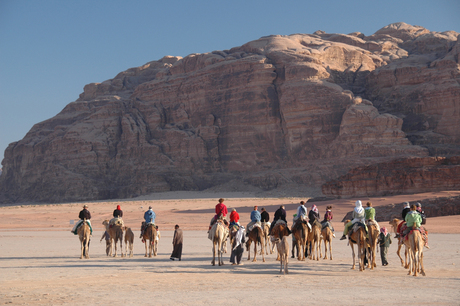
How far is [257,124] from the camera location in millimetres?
99438

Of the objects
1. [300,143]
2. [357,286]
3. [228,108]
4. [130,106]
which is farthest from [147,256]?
[130,106]

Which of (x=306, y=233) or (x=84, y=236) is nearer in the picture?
(x=306, y=233)

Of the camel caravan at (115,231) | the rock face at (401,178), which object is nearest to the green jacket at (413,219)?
the camel caravan at (115,231)

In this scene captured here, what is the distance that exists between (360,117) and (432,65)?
22826mm

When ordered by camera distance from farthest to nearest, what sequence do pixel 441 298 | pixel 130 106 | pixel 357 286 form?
pixel 130 106, pixel 357 286, pixel 441 298

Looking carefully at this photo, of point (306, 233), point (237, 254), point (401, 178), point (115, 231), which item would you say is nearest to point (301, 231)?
point (306, 233)

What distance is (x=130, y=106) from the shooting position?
116750 millimetres

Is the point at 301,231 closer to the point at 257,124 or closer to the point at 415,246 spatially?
the point at 415,246

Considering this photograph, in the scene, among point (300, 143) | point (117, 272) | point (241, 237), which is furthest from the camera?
point (300, 143)

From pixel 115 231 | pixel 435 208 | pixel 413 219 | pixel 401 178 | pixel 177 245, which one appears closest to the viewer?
pixel 413 219

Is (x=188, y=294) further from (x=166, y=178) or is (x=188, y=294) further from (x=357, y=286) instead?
(x=166, y=178)

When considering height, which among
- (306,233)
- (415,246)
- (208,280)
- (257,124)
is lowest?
(208,280)

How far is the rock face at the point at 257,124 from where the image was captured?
8725 cm

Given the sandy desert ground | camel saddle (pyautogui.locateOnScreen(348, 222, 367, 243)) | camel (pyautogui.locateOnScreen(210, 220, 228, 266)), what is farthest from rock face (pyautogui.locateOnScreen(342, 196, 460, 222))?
camel (pyautogui.locateOnScreen(210, 220, 228, 266))
